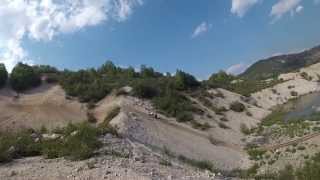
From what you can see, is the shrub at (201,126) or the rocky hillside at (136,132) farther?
the shrub at (201,126)

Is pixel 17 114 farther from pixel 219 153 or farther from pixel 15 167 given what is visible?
pixel 15 167

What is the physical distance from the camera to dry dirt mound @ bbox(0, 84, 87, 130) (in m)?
41.3

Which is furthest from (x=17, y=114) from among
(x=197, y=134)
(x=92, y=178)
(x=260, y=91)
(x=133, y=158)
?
(x=260, y=91)

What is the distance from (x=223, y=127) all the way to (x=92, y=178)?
104 ft

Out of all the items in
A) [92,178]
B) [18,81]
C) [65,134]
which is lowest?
[92,178]

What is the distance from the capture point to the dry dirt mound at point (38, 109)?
41.3m

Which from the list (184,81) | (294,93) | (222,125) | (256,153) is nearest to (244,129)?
(222,125)

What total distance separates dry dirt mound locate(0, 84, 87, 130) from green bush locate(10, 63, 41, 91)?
0.80m

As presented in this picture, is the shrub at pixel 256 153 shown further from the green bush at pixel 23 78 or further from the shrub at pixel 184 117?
the green bush at pixel 23 78

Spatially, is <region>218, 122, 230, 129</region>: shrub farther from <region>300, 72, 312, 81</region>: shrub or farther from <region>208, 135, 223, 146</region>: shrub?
<region>300, 72, 312, 81</region>: shrub

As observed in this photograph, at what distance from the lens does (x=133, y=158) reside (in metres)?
24.2

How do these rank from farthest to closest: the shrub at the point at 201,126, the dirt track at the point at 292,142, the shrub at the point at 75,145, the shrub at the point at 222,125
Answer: the shrub at the point at 222,125
the shrub at the point at 201,126
the dirt track at the point at 292,142
the shrub at the point at 75,145

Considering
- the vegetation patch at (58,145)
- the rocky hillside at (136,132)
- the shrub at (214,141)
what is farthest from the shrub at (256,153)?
the vegetation patch at (58,145)

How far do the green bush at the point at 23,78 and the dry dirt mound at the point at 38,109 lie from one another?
0.80m
